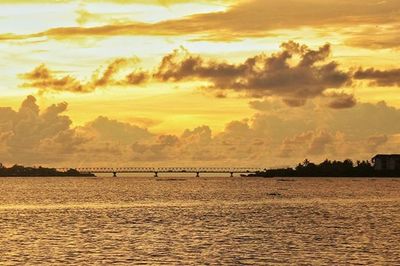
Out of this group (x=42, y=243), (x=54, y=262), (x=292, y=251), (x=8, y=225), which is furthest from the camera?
(x=8, y=225)

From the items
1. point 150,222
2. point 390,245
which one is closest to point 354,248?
point 390,245

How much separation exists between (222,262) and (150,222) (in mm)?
54747

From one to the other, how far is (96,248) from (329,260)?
83.7 feet

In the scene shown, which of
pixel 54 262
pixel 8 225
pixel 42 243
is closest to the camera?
pixel 54 262

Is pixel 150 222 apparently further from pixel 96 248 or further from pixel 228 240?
pixel 96 248

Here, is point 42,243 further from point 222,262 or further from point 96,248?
point 222,262

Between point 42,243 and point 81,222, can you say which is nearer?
point 42,243

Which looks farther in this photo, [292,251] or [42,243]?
[42,243]

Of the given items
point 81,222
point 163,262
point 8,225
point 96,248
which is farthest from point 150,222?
point 163,262

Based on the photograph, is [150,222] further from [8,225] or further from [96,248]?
[96,248]

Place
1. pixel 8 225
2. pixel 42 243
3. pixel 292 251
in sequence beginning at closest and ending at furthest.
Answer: pixel 292 251
pixel 42 243
pixel 8 225

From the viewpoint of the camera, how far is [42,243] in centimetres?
9838

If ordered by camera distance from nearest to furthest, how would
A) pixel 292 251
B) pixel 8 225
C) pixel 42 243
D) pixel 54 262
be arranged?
pixel 54 262, pixel 292 251, pixel 42 243, pixel 8 225

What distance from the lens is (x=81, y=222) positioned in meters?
134
